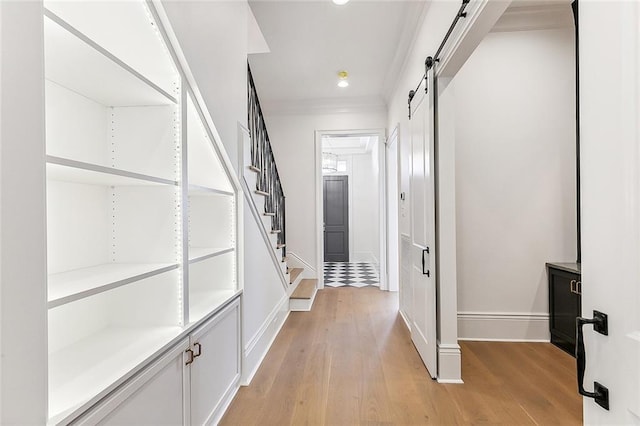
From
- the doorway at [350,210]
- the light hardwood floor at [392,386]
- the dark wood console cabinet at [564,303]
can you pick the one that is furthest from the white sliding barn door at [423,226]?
the doorway at [350,210]

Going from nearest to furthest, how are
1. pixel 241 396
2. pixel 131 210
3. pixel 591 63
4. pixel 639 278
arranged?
pixel 639 278 → pixel 591 63 → pixel 131 210 → pixel 241 396

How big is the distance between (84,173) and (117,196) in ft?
1.42

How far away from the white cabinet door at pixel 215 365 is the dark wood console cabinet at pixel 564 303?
2648 millimetres

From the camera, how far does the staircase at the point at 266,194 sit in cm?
261

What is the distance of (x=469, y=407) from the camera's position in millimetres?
1938

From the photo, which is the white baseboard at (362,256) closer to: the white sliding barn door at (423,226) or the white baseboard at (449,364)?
the white sliding barn door at (423,226)

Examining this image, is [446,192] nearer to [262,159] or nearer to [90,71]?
[262,159]

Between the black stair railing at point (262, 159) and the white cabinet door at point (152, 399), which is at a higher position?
the black stair railing at point (262, 159)

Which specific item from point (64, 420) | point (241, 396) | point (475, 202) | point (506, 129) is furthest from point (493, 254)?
point (64, 420)

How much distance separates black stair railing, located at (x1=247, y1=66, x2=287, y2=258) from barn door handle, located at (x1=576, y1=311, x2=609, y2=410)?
227 centimetres

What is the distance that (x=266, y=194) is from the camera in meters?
2.99

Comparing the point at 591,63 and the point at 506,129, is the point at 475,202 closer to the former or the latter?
the point at 506,129

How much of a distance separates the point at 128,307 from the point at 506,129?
329cm

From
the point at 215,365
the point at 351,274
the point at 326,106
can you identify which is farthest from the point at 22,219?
the point at 351,274
